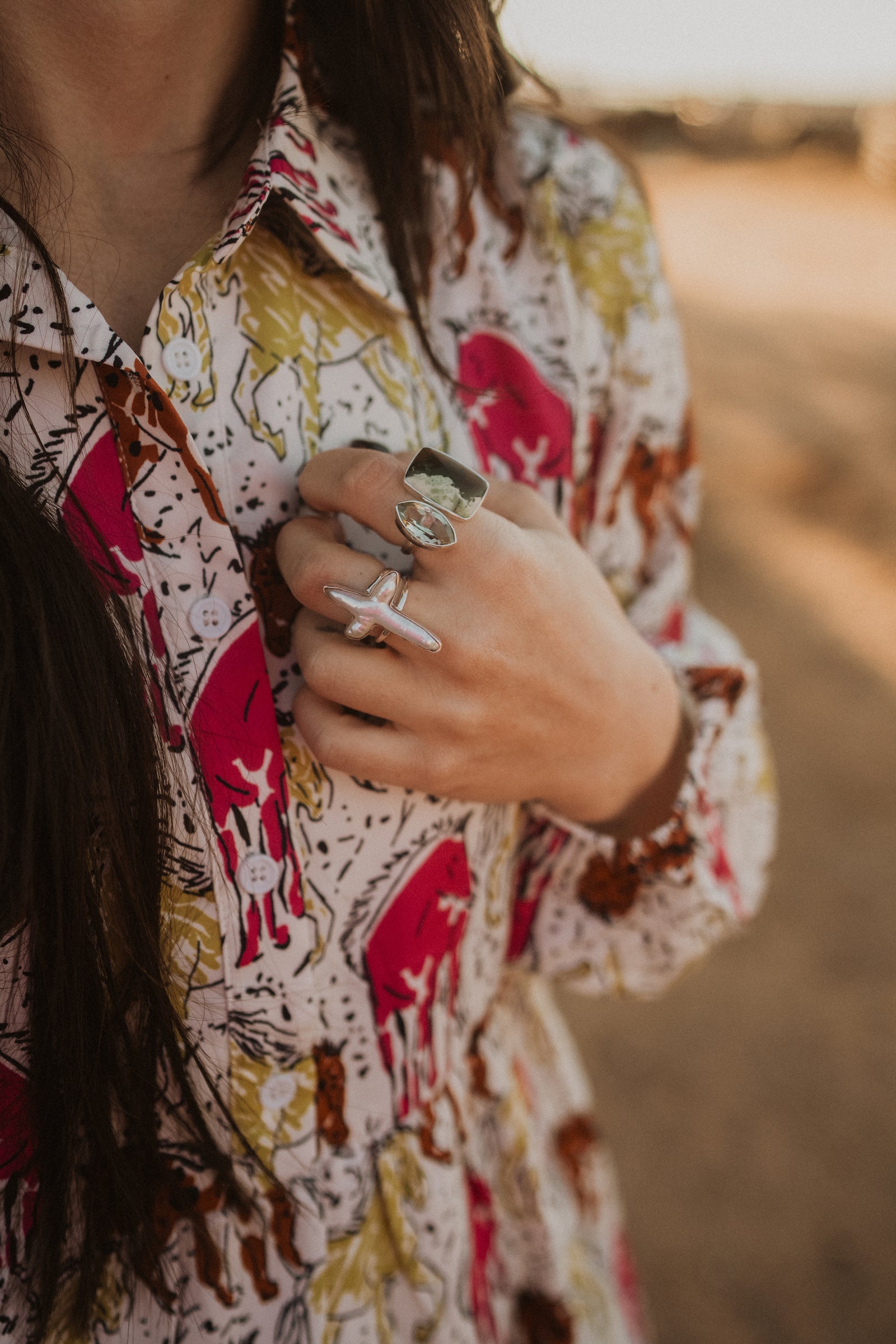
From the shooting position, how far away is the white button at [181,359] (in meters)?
0.61

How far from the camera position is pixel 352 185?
2.51ft

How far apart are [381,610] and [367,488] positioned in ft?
0.25

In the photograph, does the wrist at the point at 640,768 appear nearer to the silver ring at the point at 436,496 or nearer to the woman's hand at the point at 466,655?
the woman's hand at the point at 466,655

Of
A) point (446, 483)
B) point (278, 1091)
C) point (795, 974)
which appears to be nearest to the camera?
point (446, 483)

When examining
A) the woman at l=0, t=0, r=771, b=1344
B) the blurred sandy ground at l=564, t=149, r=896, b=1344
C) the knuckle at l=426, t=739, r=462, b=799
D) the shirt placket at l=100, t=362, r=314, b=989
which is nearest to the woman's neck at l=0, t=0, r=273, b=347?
the woman at l=0, t=0, r=771, b=1344

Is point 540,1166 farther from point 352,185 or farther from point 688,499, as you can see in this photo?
point 352,185

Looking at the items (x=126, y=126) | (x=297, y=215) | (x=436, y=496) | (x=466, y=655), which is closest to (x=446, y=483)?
(x=436, y=496)

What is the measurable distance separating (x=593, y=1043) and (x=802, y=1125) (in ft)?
1.71

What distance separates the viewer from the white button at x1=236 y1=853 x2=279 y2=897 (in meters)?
0.62

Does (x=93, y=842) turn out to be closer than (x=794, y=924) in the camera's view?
Yes

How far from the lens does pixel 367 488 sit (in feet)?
1.93

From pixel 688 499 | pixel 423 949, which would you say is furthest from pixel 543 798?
pixel 688 499

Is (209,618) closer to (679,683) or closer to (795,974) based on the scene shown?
(679,683)

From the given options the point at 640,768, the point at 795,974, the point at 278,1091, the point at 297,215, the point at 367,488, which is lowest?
the point at 795,974
